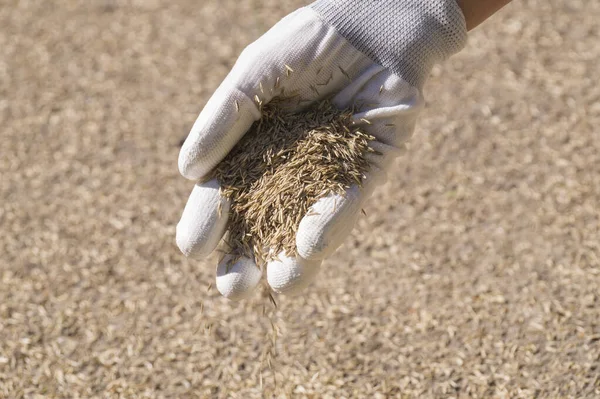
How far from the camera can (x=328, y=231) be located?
7.76 ft

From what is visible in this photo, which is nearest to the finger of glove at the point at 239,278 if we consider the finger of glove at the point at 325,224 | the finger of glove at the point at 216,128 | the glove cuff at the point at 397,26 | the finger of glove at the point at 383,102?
the finger of glove at the point at 325,224

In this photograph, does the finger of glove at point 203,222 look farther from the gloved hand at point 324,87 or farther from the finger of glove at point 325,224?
the finger of glove at point 325,224

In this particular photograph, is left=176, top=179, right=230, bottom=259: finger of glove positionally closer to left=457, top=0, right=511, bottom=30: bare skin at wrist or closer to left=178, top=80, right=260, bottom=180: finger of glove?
left=178, top=80, right=260, bottom=180: finger of glove

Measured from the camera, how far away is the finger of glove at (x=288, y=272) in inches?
95.9

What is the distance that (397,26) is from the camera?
8.25ft

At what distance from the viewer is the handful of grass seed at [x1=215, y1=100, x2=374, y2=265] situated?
245 centimetres

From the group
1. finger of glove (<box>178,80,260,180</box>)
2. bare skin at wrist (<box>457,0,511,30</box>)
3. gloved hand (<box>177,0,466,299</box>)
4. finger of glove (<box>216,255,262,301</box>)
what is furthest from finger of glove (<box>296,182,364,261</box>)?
bare skin at wrist (<box>457,0,511,30</box>)

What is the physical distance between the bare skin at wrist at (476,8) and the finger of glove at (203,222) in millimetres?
982

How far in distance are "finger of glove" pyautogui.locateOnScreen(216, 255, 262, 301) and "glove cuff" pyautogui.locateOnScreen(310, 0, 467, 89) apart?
30.1 inches

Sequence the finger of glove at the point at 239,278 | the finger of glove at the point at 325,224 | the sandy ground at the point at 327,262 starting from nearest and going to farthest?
the finger of glove at the point at 325,224 < the finger of glove at the point at 239,278 < the sandy ground at the point at 327,262

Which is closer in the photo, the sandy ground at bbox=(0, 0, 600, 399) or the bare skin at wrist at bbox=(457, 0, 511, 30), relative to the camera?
the bare skin at wrist at bbox=(457, 0, 511, 30)

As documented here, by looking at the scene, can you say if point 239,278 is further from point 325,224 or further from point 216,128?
point 216,128

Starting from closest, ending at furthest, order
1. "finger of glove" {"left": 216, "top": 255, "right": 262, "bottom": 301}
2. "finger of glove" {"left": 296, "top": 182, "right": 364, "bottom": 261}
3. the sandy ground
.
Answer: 1. "finger of glove" {"left": 296, "top": 182, "right": 364, "bottom": 261}
2. "finger of glove" {"left": 216, "top": 255, "right": 262, "bottom": 301}
3. the sandy ground

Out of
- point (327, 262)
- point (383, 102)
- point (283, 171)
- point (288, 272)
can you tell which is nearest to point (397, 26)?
point (383, 102)
